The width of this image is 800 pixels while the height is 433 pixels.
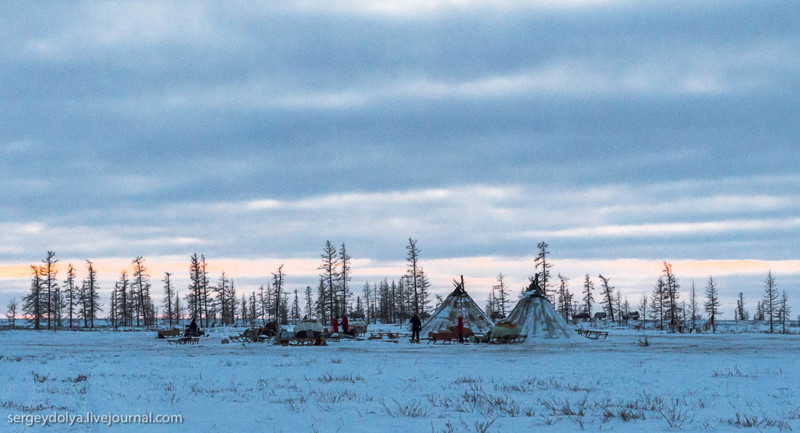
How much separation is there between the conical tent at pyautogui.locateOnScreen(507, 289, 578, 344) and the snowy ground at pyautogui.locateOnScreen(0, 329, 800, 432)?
20545 mm

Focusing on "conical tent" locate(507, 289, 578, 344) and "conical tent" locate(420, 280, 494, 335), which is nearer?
"conical tent" locate(507, 289, 578, 344)

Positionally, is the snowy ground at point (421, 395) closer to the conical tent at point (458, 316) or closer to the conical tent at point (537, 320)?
the conical tent at point (537, 320)

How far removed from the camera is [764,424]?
9.98 metres

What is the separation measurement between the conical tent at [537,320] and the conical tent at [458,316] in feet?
12.3

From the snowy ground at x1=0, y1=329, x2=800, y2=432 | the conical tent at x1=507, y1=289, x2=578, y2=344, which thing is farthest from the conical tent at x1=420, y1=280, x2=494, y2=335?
the snowy ground at x1=0, y1=329, x2=800, y2=432

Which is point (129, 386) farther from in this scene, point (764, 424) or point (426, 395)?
point (764, 424)

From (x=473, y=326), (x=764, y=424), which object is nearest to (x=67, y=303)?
(x=473, y=326)

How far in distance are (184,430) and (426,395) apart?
5327mm

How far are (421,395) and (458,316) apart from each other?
34449 mm

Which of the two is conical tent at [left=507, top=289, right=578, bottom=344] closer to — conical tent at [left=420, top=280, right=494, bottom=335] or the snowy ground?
conical tent at [left=420, top=280, right=494, bottom=335]

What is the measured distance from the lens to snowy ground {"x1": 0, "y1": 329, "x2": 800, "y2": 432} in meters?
10.5

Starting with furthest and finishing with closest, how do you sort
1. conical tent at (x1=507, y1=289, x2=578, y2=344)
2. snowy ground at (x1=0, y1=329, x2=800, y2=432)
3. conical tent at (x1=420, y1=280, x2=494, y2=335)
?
conical tent at (x1=420, y1=280, x2=494, y2=335)
conical tent at (x1=507, y1=289, x2=578, y2=344)
snowy ground at (x1=0, y1=329, x2=800, y2=432)

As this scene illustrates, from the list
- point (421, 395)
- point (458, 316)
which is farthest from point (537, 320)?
point (421, 395)

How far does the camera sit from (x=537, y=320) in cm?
4322
